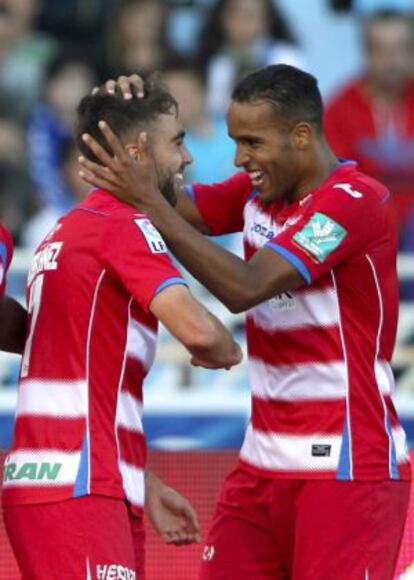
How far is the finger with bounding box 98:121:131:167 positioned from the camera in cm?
473

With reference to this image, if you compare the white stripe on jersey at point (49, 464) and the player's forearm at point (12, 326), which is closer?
the white stripe on jersey at point (49, 464)

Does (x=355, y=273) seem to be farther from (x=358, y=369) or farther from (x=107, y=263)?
(x=107, y=263)

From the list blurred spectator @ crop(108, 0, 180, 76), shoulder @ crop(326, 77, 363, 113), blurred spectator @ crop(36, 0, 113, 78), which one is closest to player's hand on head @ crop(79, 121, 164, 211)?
shoulder @ crop(326, 77, 363, 113)

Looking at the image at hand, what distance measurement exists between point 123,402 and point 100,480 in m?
0.24

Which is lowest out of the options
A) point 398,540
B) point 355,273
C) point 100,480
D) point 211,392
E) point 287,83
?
point 211,392

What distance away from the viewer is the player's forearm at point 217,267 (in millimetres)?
4969

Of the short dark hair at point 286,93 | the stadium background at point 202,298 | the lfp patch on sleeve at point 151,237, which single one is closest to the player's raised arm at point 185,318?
the lfp patch on sleeve at point 151,237

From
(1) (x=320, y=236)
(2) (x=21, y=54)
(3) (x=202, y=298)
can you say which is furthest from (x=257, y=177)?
(2) (x=21, y=54)

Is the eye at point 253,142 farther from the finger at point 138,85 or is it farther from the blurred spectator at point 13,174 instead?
the blurred spectator at point 13,174

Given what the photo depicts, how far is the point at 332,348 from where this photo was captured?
16.9ft

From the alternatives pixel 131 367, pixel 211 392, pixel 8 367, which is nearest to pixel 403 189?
pixel 211 392

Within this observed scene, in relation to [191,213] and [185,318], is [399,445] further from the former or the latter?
[191,213]

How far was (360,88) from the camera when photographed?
10.1 meters

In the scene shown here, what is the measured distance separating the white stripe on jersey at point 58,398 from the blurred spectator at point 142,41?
20.0 ft
